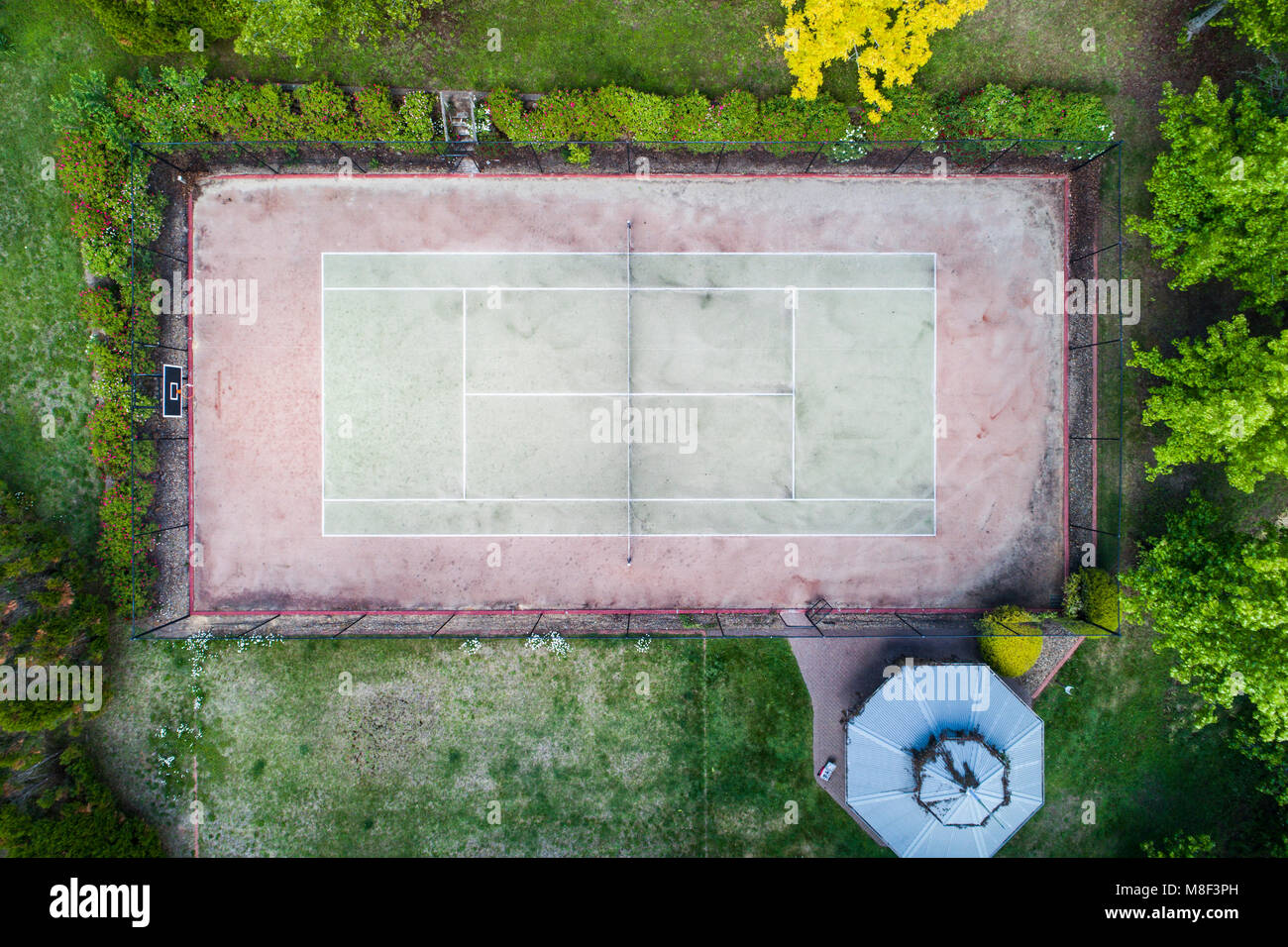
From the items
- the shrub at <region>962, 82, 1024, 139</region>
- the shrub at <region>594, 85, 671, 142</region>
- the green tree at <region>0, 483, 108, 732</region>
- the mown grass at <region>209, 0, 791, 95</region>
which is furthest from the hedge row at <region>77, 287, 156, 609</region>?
the shrub at <region>962, 82, 1024, 139</region>

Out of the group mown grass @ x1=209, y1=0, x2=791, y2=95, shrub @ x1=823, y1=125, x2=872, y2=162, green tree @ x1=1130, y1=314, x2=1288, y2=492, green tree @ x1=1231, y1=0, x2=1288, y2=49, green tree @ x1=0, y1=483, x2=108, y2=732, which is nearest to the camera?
green tree @ x1=1130, y1=314, x2=1288, y2=492

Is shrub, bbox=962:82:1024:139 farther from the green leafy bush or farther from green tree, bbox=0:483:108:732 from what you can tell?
green tree, bbox=0:483:108:732

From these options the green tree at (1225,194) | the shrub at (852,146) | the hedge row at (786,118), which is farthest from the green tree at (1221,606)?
the shrub at (852,146)

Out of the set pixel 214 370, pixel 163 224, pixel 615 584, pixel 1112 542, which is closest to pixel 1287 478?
pixel 1112 542

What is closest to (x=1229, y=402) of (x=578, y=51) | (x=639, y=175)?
(x=639, y=175)

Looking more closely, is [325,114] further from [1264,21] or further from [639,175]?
[1264,21]

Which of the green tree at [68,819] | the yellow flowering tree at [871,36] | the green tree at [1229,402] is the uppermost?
the yellow flowering tree at [871,36]

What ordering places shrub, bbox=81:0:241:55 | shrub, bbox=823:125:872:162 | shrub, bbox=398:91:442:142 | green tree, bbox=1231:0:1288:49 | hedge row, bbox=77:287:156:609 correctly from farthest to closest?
hedge row, bbox=77:287:156:609
shrub, bbox=823:125:872:162
shrub, bbox=398:91:442:142
shrub, bbox=81:0:241:55
green tree, bbox=1231:0:1288:49

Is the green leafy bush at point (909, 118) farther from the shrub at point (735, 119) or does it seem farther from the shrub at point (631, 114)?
the shrub at point (631, 114)

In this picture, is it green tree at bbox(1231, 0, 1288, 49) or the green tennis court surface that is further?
the green tennis court surface
